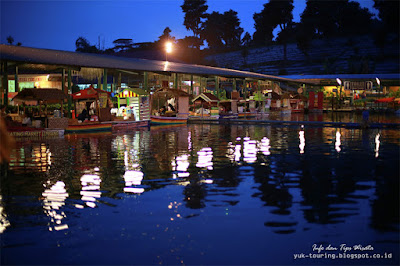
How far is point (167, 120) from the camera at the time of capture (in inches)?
1340

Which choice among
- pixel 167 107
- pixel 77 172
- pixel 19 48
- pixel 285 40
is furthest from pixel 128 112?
pixel 285 40

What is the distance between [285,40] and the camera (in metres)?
94.4

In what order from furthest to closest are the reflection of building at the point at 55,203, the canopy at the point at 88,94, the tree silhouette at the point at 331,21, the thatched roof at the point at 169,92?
1. the tree silhouette at the point at 331,21
2. the thatched roof at the point at 169,92
3. the canopy at the point at 88,94
4. the reflection of building at the point at 55,203

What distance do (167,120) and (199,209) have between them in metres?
26.3

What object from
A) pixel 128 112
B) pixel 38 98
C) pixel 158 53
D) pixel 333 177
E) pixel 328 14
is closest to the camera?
pixel 333 177

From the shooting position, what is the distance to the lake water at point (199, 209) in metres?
5.95

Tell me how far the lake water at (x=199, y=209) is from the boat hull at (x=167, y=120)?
1838 cm

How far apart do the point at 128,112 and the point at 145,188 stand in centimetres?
2255

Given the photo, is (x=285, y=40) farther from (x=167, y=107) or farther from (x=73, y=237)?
(x=73, y=237)

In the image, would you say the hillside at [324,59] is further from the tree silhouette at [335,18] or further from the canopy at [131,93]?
the canopy at [131,93]

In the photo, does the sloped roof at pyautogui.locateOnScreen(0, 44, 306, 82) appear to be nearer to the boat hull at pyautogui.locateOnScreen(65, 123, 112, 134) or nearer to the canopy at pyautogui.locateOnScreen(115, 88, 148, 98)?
the canopy at pyautogui.locateOnScreen(115, 88, 148, 98)

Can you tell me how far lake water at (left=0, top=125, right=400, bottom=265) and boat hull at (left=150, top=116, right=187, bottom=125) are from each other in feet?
60.3

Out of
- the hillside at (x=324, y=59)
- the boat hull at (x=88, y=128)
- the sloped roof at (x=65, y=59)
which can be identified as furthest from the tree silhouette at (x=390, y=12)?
the hillside at (x=324, y=59)

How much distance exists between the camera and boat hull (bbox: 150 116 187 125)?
33.4 metres
